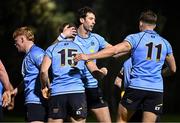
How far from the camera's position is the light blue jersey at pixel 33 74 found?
31.7ft

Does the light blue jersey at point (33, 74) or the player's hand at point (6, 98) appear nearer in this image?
the player's hand at point (6, 98)

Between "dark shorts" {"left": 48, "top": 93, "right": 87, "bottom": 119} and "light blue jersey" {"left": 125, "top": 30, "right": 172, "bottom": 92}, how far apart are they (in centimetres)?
82

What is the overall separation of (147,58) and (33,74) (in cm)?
181

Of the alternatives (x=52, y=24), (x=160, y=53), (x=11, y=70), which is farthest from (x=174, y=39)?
(x=160, y=53)

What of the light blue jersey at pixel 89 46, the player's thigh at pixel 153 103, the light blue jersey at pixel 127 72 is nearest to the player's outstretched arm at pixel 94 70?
the light blue jersey at pixel 127 72

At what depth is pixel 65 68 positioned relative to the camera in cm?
914

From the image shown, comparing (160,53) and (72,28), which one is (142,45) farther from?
(72,28)

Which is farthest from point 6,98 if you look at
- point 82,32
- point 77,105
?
point 82,32

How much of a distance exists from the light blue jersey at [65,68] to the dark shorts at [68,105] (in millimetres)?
74

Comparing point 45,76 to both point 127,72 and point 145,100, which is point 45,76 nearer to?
point 127,72

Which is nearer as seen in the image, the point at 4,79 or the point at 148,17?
the point at 4,79

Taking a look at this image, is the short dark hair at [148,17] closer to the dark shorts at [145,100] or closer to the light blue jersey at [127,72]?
the light blue jersey at [127,72]

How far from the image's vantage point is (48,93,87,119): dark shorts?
912cm

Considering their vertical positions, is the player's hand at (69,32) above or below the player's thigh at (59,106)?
above
